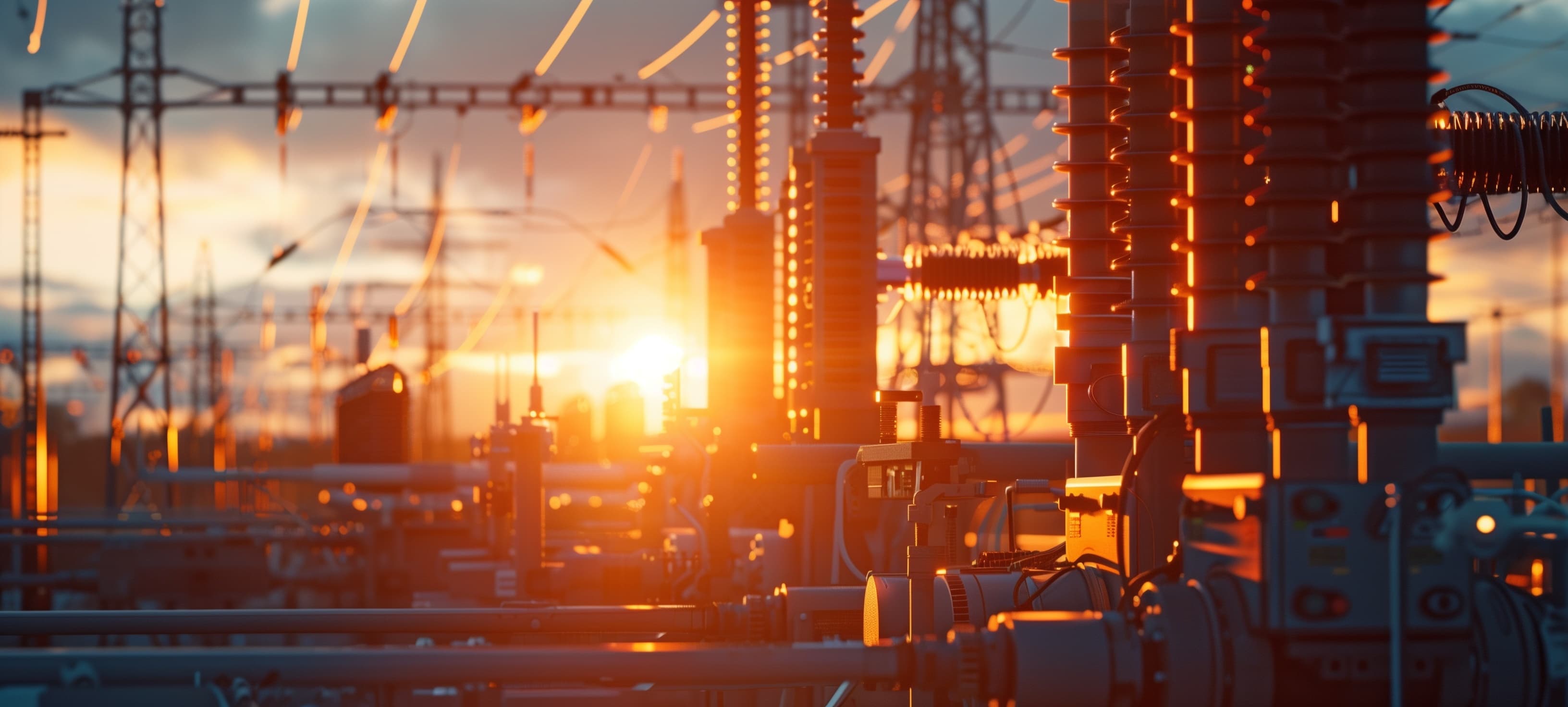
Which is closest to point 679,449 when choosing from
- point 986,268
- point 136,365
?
point 986,268

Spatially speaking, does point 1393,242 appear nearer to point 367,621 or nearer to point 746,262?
point 367,621

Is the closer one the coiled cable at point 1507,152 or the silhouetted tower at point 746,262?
the coiled cable at point 1507,152

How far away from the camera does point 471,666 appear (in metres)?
4.98

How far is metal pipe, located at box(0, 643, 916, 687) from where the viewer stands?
504cm

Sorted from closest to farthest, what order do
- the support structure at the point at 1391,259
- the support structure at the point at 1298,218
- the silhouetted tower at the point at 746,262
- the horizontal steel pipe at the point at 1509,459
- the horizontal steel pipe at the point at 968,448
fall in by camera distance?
the support structure at the point at 1391,259
the support structure at the point at 1298,218
the horizontal steel pipe at the point at 1509,459
the horizontal steel pipe at the point at 968,448
the silhouetted tower at the point at 746,262

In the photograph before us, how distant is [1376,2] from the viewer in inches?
213

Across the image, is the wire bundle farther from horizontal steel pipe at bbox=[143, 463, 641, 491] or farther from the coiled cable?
horizontal steel pipe at bbox=[143, 463, 641, 491]

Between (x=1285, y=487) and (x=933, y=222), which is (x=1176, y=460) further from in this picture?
(x=933, y=222)

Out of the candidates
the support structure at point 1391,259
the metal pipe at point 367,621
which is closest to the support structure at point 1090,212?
the metal pipe at point 367,621

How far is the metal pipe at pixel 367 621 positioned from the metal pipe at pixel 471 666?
2.17 meters

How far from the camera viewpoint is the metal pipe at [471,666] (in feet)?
16.5

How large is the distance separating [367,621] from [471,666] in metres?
2.74

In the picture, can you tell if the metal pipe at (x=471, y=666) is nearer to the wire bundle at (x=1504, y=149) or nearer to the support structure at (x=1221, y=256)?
the support structure at (x=1221, y=256)

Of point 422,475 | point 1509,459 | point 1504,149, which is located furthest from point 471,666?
point 422,475
